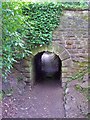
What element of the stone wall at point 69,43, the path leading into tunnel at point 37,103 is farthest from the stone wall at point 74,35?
the path leading into tunnel at point 37,103

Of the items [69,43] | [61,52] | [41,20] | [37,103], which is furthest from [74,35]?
[37,103]

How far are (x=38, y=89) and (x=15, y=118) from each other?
2.53 metres

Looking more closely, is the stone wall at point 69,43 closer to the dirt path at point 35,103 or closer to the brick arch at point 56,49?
the brick arch at point 56,49

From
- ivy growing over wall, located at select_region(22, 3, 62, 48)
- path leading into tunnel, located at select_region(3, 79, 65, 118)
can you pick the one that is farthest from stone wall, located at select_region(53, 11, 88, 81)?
path leading into tunnel, located at select_region(3, 79, 65, 118)

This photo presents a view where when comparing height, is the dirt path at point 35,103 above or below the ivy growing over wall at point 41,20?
below

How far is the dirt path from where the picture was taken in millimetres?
5629

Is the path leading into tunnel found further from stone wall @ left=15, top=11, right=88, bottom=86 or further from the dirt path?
stone wall @ left=15, top=11, right=88, bottom=86

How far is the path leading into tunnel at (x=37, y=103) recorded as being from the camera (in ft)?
18.5

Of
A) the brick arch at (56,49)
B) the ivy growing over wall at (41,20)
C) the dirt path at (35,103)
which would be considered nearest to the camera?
the dirt path at (35,103)

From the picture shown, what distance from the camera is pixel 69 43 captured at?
7.49m

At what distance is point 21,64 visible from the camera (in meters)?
7.50

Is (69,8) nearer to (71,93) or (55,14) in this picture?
(55,14)

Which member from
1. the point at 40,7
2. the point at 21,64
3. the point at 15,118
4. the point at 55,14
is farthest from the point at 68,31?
the point at 15,118

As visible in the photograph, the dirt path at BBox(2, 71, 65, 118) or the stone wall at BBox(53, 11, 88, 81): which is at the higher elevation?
the stone wall at BBox(53, 11, 88, 81)
